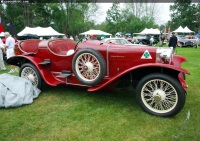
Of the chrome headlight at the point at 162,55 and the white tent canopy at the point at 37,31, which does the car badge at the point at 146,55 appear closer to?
the chrome headlight at the point at 162,55

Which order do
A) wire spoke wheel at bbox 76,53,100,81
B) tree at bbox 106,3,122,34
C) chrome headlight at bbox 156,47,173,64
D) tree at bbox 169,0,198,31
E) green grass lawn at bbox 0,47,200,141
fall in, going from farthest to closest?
tree at bbox 106,3,122,34
tree at bbox 169,0,198,31
wire spoke wheel at bbox 76,53,100,81
chrome headlight at bbox 156,47,173,64
green grass lawn at bbox 0,47,200,141

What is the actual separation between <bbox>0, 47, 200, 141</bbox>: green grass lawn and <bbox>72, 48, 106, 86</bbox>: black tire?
1.69 ft

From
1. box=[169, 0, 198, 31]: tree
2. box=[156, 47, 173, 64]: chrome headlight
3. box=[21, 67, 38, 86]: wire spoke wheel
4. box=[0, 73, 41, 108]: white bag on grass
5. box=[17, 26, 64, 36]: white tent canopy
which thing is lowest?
box=[0, 73, 41, 108]: white bag on grass

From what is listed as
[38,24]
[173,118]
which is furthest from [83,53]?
[38,24]

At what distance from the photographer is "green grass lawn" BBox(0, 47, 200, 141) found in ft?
10.0

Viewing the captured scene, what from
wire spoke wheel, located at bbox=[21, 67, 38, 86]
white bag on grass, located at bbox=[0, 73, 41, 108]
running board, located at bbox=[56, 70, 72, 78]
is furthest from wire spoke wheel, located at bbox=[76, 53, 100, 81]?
wire spoke wheel, located at bbox=[21, 67, 38, 86]

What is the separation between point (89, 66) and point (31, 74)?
1.79 meters

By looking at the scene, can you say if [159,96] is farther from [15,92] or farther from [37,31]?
[37,31]

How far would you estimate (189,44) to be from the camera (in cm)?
2317

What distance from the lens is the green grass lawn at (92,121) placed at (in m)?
3.05

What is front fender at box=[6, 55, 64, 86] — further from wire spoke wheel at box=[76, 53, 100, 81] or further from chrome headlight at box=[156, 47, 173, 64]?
chrome headlight at box=[156, 47, 173, 64]

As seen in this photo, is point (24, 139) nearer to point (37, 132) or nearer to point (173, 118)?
point (37, 132)

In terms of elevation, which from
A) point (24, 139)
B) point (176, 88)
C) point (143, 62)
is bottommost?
point (24, 139)

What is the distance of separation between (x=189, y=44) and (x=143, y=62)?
21537 millimetres
